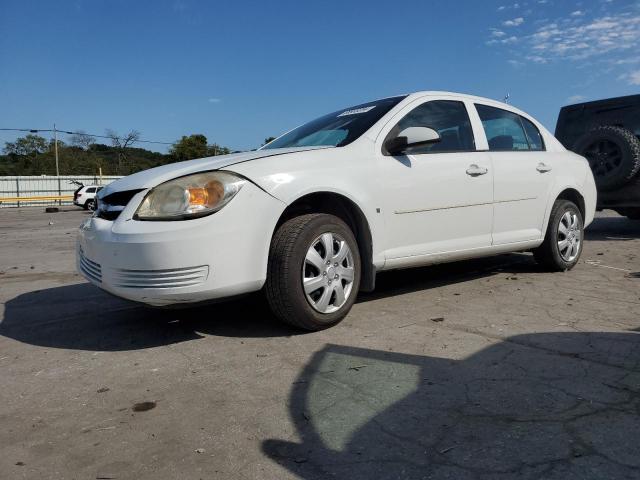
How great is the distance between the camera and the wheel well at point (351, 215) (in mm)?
3424

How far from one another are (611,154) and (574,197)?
230 centimetres

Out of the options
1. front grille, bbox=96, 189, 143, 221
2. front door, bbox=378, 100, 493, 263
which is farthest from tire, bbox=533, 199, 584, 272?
front grille, bbox=96, 189, 143, 221

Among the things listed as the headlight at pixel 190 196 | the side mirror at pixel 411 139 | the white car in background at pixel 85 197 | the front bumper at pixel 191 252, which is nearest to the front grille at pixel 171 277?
the front bumper at pixel 191 252

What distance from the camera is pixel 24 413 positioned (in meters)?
2.29

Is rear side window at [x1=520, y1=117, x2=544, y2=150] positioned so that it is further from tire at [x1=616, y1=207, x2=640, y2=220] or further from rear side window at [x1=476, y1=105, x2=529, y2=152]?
tire at [x1=616, y1=207, x2=640, y2=220]

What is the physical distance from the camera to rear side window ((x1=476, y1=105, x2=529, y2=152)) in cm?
446

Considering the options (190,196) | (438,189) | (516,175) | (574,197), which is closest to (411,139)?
(438,189)

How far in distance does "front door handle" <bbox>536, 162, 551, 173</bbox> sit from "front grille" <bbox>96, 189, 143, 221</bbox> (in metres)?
3.52

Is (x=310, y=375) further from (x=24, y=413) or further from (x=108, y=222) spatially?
(x=108, y=222)

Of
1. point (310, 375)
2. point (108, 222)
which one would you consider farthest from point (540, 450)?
point (108, 222)

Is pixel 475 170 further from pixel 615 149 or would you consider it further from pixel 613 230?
pixel 613 230

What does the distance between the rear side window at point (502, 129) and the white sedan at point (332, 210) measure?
16 millimetres

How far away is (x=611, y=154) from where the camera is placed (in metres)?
7.05

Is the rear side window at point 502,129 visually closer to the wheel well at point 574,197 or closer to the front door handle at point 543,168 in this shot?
the front door handle at point 543,168
